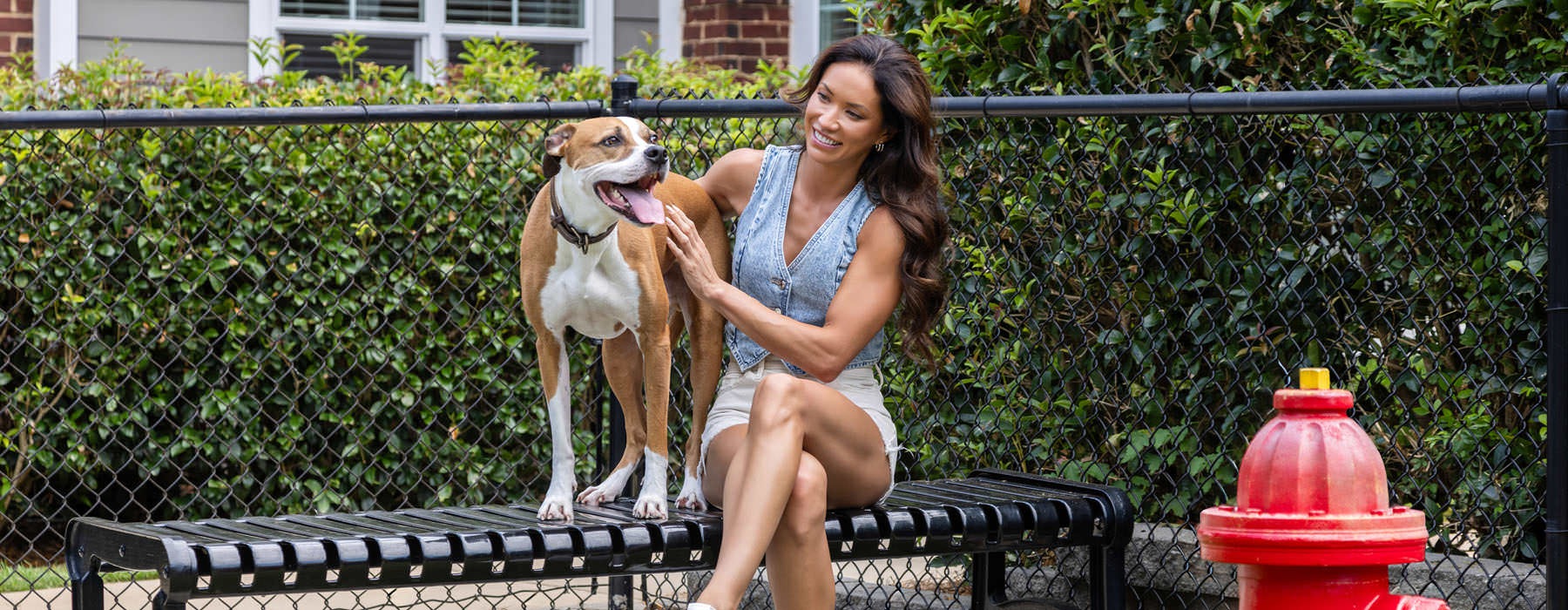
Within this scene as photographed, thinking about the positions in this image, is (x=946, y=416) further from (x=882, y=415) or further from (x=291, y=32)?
(x=291, y=32)

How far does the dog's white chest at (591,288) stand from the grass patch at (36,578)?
222cm

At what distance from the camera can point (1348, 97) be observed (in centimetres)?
362

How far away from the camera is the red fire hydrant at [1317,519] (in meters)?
2.00

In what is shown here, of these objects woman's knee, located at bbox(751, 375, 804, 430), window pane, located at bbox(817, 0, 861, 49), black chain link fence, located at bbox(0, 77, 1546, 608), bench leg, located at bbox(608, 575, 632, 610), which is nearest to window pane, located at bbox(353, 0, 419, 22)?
window pane, located at bbox(817, 0, 861, 49)

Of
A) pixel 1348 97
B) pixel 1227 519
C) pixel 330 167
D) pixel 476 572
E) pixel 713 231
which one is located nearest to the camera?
pixel 1227 519

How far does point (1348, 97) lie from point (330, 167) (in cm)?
343

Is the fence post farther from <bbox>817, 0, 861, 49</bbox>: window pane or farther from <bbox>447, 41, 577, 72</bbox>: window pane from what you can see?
<bbox>447, 41, 577, 72</bbox>: window pane

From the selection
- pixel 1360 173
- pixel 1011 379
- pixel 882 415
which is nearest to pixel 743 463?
pixel 882 415

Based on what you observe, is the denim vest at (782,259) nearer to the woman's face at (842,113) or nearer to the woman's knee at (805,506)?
the woman's face at (842,113)

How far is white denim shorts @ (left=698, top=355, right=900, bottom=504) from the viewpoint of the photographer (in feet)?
12.2

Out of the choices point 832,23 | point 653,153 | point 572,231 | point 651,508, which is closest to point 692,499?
point 651,508

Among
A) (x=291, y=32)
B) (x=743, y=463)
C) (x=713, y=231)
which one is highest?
(x=291, y=32)

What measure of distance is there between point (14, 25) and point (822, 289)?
543 centimetres

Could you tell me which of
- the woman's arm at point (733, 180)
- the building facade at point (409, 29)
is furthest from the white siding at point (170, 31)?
the woman's arm at point (733, 180)
